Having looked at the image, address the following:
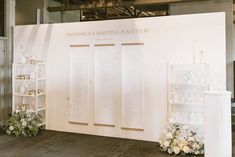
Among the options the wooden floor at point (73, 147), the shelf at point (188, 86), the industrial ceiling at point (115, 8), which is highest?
the industrial ceiling at point (115, 8)

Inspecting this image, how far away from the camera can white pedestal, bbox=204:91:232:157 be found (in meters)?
3.88

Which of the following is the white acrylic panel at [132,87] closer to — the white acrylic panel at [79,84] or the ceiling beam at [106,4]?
the white acrylic panel at [79,84]

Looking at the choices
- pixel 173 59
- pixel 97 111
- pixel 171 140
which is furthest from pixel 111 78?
pixel 171 140

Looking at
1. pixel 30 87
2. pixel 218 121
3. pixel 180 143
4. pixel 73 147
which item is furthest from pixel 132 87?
pixel 30 87

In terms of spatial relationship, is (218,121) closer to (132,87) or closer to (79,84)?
(132,87)

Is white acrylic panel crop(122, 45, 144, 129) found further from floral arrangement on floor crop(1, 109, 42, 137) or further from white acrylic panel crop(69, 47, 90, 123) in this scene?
floral arrangement on floor crop(1, 109, 42, 137)

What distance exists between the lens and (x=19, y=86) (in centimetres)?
715

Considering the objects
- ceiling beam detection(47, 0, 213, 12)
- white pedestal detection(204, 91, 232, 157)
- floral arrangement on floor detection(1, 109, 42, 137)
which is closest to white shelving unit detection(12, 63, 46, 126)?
floral arrangement on floor detection(1, 109, 42, 137)

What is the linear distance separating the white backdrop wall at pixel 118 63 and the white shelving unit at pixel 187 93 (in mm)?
174

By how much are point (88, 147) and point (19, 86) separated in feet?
9.16

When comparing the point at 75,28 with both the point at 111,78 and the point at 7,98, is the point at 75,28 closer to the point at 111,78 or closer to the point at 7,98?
the point at 111,78

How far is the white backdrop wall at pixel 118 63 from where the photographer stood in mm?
5633

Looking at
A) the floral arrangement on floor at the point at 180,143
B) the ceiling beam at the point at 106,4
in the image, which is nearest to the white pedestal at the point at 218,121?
the floral arrangement on floor at the point at 180,143

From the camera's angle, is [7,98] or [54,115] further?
[7,98]
